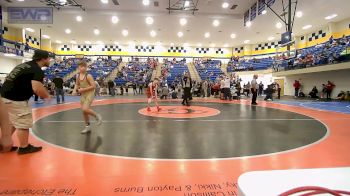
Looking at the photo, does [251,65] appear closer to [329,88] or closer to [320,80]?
[320,80]

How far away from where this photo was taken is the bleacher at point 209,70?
26.1 m

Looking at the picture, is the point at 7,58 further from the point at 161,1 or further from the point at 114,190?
the point at 114,190

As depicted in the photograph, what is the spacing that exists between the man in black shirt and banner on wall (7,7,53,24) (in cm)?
972

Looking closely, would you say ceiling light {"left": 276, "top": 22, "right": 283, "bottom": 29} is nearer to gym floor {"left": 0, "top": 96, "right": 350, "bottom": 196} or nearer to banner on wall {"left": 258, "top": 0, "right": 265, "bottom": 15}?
banner on wall {"left": 258, "top": 0, "right": 265, "bottom": 15}

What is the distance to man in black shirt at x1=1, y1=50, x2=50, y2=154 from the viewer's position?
3332mm

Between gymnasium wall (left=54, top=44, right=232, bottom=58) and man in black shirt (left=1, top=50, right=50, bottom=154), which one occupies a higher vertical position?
gymnasium wall (left=54, top=44, right=232, bottom=58)

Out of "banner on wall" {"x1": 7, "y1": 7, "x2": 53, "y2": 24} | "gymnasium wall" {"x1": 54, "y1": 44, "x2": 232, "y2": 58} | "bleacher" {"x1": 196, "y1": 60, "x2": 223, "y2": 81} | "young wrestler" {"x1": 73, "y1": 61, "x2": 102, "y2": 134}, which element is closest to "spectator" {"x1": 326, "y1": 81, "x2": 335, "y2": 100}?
"bleacher" {"x1": 196, "y1": 60, "x2": 223, "y2": 81}

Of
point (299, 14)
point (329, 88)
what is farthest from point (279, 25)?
point (329, 88)

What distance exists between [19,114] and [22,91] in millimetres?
324

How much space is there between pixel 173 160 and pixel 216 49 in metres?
29.4

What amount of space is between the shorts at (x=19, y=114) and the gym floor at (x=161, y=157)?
0.43 m

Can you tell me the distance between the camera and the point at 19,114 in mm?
3424

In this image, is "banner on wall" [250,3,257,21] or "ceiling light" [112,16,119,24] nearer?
"banner on wall" [250,3,257,21]

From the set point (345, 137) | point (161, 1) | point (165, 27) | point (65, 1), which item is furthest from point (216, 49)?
point (345, 137)
